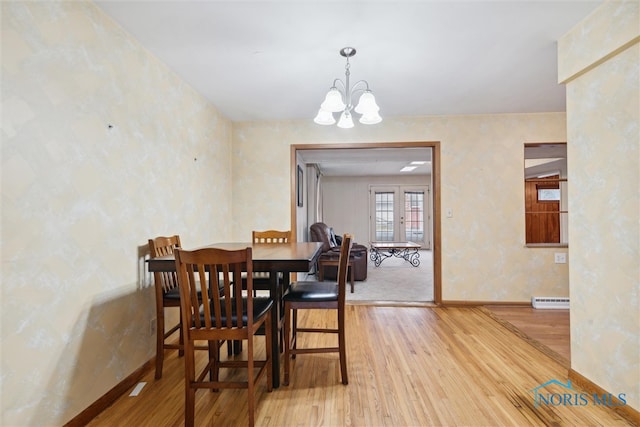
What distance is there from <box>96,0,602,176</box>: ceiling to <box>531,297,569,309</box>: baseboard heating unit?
7.51 feet

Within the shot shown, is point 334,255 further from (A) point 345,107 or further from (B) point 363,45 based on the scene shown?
(B) point 363,45

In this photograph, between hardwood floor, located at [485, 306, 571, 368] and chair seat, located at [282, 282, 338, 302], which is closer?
chair seat, located at [282, 282, 338, 302]

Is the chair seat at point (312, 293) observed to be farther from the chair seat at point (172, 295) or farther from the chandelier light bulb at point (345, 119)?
the chandelier light bulb at point (345, 119)

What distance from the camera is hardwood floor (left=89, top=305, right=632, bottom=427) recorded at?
1.69 meters

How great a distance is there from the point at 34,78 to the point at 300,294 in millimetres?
1784

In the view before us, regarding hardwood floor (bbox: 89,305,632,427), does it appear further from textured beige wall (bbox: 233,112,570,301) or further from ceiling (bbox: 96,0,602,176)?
ceiling (bbox: 96,0,602,176)

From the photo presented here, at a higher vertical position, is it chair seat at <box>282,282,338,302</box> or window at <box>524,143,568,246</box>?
window at <box>524,143,568,246</box>

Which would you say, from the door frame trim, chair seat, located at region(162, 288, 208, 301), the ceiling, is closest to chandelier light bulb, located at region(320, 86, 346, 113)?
the ceiling

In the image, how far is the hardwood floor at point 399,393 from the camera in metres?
1.69

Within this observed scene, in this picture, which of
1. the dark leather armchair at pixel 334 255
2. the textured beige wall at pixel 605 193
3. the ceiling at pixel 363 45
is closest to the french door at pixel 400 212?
the dark leather armchair at pixel 334 255

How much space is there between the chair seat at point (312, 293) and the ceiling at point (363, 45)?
5.65ft

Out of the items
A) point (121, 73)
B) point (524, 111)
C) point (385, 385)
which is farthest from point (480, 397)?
point (524, 111)

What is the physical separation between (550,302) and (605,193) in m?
2.46

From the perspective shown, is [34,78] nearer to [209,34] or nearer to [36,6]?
[36,6]
